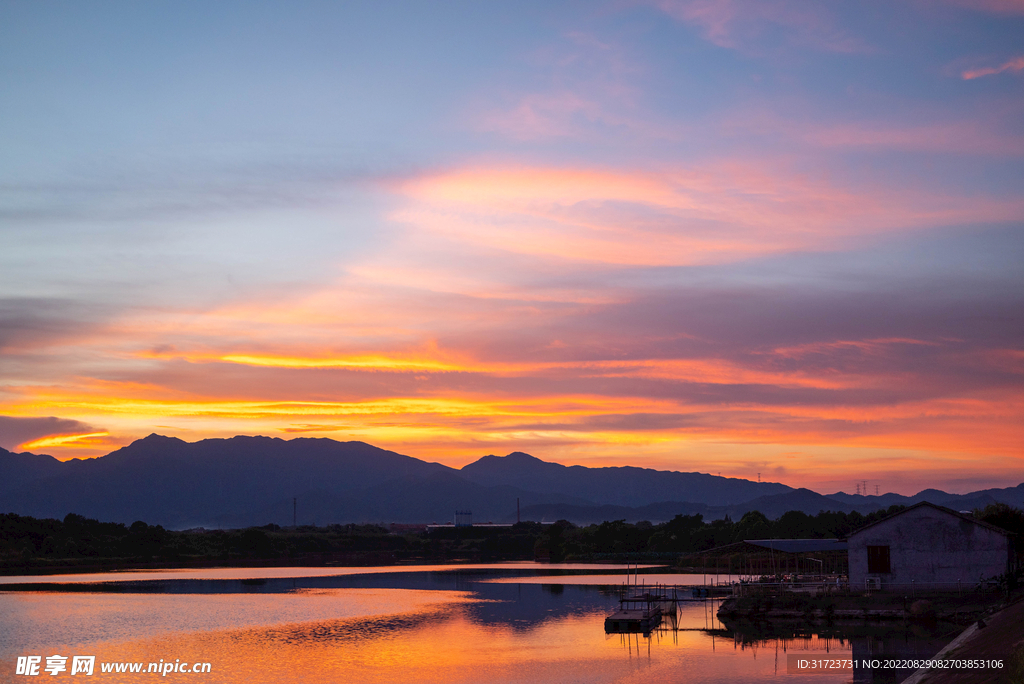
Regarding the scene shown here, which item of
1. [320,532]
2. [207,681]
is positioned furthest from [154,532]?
[207,681]

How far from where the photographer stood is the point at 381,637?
170 feet

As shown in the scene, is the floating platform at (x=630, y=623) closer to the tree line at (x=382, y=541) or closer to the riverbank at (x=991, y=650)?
the riverbank at (x=991, y=650)

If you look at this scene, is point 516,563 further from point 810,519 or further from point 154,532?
point 154,532

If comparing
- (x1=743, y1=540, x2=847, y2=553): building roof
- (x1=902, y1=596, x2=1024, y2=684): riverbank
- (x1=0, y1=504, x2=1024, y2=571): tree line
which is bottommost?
(x1=0, y1=504, x2=1024, y2=571): tree line

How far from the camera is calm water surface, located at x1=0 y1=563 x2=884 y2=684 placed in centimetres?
4066

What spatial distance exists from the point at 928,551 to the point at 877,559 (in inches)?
109

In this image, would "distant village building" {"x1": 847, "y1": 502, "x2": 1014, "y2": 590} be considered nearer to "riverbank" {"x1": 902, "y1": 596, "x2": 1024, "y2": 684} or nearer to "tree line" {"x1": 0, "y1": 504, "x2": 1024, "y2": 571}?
"riverbank" {"x1": 902, "y1": 596, "x2": 1024, "y2": 684}

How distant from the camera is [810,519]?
127 m

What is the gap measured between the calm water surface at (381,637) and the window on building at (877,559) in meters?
7.79

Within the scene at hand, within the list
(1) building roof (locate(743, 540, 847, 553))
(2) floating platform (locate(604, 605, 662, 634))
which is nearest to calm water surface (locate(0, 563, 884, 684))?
(2) floating platform (locate(604, 605, 662, 634))

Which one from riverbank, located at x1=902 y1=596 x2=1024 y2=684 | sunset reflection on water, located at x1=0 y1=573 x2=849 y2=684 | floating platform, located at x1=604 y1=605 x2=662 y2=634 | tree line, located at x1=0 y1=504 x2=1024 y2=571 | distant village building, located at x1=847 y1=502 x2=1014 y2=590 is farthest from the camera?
tree line, located at x1=0 y1=504 x2=1024 y2=571

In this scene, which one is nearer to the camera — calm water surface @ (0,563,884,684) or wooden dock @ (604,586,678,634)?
calm water surface @ (0,563,884,684)

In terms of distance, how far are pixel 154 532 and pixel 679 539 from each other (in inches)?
3284

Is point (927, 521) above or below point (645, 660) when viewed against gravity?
above
